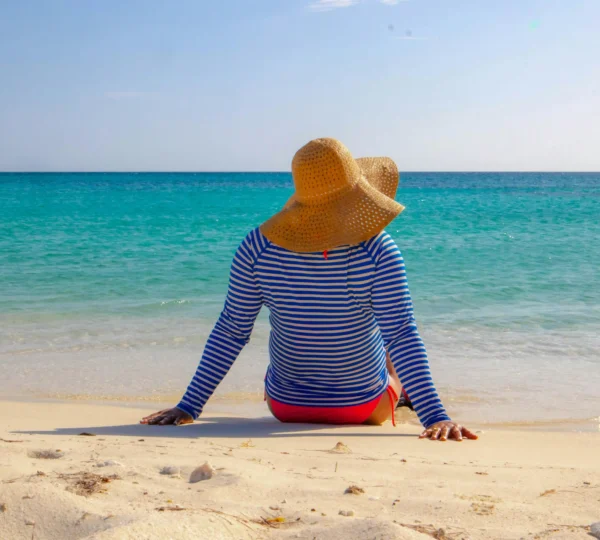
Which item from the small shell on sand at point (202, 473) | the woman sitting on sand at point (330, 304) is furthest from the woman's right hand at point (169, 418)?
the small shell on sand at point (202, 473)

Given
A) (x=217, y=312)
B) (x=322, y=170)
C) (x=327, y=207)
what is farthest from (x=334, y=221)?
(x=217, y=312)

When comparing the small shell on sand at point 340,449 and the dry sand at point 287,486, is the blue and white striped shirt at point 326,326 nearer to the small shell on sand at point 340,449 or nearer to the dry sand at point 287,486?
the dry sand at point 287,486

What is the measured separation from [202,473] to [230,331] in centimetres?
100

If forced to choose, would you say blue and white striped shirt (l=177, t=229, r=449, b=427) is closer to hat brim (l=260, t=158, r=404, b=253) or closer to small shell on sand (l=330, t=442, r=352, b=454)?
hat brim (l=260, t=158, r=404, b=253)

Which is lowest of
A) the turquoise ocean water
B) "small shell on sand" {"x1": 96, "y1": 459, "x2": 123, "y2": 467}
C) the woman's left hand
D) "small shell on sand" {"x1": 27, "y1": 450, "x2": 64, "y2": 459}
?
the turquoise ocean water

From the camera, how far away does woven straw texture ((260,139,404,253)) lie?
9.07 ft

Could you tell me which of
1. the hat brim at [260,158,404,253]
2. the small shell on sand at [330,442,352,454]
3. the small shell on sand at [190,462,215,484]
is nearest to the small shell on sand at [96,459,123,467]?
the small shell on sand at [190,462,215,484]

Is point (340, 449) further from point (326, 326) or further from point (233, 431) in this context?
point (233, 431)

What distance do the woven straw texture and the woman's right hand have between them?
879 mm

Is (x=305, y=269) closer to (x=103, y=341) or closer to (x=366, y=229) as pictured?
(x=366, y=229)

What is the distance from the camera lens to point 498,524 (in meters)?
1.80

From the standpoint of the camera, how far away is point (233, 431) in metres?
3.09

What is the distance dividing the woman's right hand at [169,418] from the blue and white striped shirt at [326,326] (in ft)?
0.10

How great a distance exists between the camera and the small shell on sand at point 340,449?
2.60 meters
